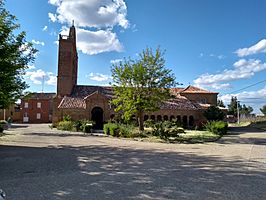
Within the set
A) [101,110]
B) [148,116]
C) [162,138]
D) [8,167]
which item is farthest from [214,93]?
[8,167]

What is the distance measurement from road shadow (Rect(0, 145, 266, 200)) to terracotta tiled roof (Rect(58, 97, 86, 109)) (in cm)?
3118

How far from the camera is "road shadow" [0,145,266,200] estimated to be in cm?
627

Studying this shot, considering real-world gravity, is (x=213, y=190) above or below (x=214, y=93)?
below

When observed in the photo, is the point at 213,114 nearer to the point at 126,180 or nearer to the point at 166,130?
the point at 166,130

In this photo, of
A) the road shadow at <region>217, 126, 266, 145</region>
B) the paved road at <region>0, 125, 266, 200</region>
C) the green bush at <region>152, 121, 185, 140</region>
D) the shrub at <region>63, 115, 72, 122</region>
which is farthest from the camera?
the shrub at <region>63, 115, 72, 122</region>

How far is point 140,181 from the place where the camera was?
759 centimetres

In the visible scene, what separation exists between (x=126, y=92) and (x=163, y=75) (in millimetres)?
4194

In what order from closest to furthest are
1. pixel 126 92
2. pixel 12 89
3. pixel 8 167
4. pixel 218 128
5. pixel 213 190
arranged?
pixel 213 190 → pixel 8 167 → pixel 12 89 → pixel 126 92 → pixel 218 128

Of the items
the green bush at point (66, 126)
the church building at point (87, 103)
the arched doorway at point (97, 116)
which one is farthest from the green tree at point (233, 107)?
the green bush at point (66, 126)

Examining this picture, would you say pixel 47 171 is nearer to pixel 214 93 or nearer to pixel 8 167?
pixel 8 167

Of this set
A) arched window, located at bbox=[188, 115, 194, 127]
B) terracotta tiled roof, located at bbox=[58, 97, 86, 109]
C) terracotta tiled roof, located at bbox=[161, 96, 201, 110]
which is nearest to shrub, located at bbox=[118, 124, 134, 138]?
terracotta tiled roof, located at bbox=[58, 97, 86, 109]

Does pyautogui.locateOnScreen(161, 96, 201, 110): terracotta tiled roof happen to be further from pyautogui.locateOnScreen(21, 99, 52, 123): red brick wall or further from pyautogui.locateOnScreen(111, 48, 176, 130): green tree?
pyautogui.locateOnScreen(21, 99, 52, 123): red brick wall

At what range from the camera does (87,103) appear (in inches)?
1666

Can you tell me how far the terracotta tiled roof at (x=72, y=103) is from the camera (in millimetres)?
41953
